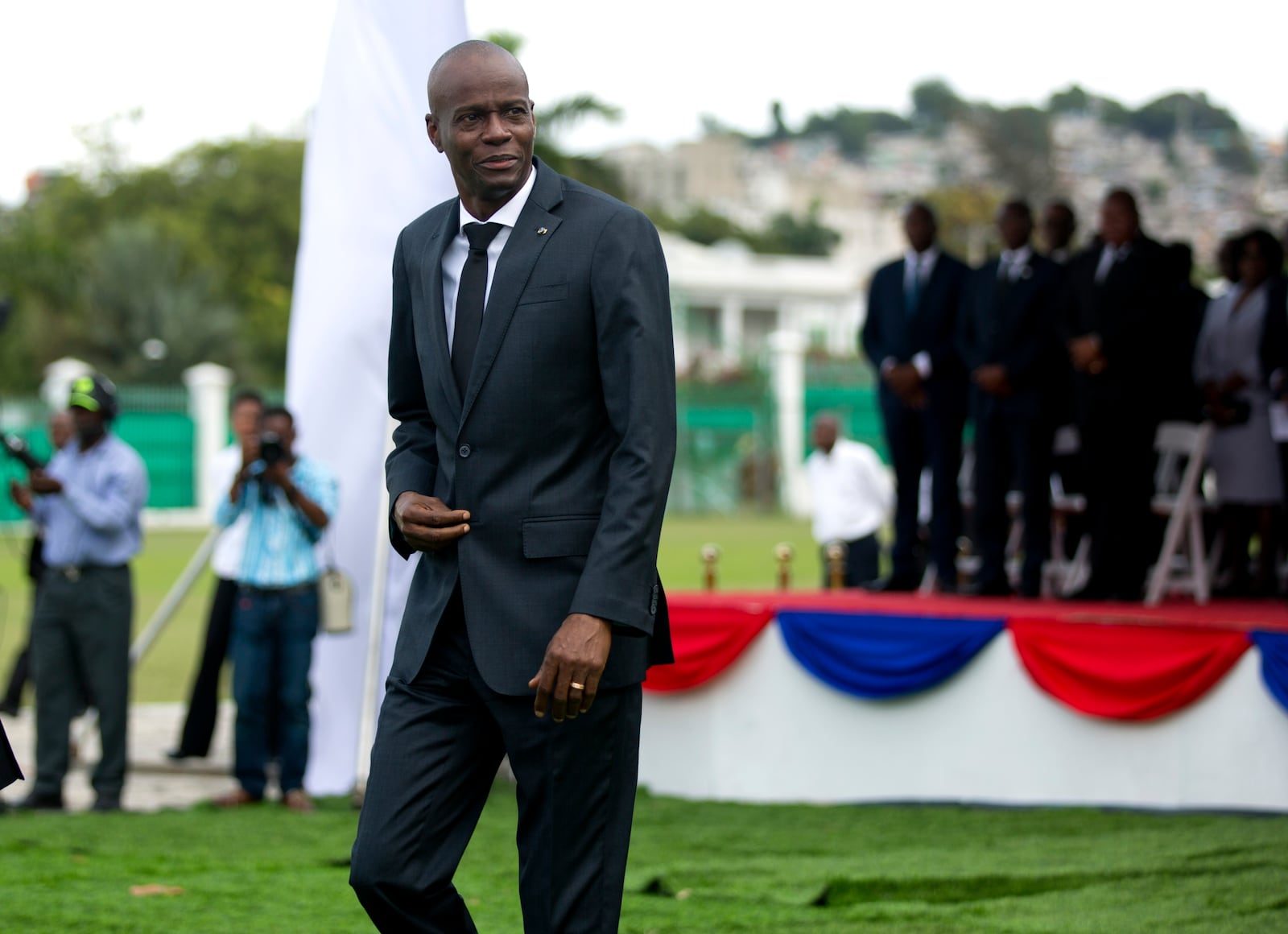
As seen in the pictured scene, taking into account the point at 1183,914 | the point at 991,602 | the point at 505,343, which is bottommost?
the point at 1183,914

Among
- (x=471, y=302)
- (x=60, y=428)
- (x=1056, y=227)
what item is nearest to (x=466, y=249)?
(x=471, y=302)

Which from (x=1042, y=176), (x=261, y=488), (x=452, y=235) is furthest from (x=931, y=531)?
(x=1042, y=176)

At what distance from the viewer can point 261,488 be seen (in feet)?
27.5

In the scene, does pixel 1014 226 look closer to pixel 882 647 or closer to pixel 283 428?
pixel 882 647

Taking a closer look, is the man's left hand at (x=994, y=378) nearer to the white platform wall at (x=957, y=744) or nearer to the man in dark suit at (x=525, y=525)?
the white platform wall at (x=957, y=744)

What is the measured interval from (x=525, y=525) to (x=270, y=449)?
16.9 feet

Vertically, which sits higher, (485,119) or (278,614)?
(485,119)

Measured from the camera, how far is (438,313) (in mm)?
3422

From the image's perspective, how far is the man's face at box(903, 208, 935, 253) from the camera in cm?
960

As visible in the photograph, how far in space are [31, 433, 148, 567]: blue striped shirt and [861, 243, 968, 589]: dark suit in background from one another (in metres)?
4.13

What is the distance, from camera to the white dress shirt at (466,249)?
3418 millimetres

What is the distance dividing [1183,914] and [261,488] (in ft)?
15.7

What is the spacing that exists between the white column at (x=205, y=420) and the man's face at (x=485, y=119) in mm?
30667

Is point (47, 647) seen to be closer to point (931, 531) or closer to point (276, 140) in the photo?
point (931, 531)
